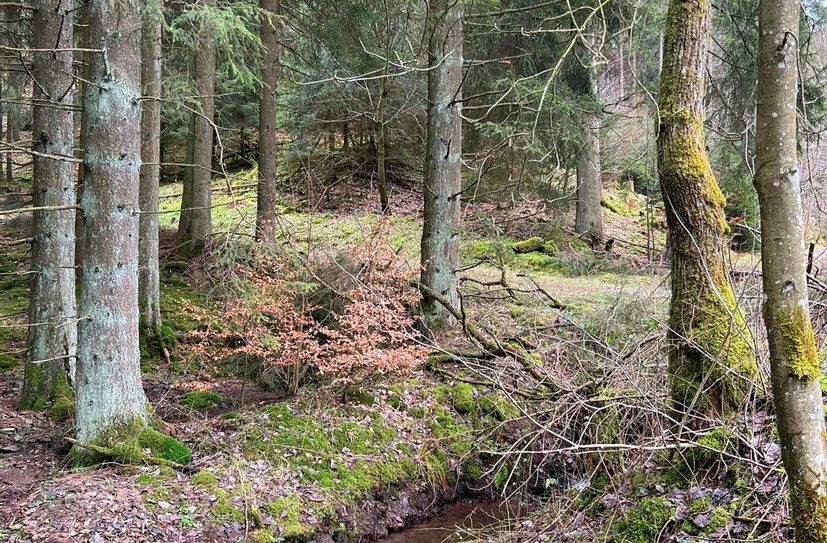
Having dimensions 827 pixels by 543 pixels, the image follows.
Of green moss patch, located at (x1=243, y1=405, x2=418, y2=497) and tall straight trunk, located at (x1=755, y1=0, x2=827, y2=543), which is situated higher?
tall straight trunk, located at (x1=755, y1=0, x2=827, y2=543)

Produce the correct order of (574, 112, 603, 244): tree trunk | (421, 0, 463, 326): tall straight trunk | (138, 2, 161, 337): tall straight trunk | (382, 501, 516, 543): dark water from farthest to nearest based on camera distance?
1. (574, 112, 603, 244): tree trunk
2. (421, 0, 463, 326): tall straight trunk
3. (138, 2, 161, 337): tall straight trunk
4. (382, 501, 516, 543): dark water

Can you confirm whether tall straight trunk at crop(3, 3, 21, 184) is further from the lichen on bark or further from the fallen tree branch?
the lichen on bark

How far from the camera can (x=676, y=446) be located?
370 cm

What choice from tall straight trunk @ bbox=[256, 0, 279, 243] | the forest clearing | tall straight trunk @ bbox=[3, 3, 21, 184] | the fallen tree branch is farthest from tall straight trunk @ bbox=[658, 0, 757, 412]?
tall straight trunk @ bbox=[256, 0, 279, 243]

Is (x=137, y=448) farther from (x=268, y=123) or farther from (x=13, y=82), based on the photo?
(x=13, y=82)

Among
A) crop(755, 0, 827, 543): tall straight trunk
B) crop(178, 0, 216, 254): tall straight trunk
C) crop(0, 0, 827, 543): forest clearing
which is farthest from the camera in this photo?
crop(178, 0, 216, 254): tall straight trunk

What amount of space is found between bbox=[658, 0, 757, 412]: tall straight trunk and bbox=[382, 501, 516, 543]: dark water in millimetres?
2208

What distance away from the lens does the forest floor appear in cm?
387

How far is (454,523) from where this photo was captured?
5.69m

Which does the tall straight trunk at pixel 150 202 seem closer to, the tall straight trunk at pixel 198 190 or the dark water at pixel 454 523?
the tall straight trunk at pixel 198 190

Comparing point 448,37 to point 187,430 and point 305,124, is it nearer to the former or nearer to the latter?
point 187,430

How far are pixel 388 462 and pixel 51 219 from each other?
430cm

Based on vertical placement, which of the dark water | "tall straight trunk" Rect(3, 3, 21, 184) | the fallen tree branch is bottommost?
the dark water

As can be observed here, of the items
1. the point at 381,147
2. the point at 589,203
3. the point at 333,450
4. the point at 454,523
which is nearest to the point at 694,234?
the point at 454,523
